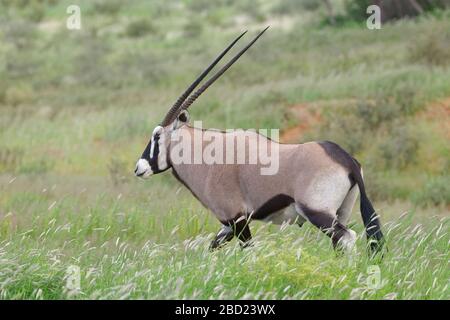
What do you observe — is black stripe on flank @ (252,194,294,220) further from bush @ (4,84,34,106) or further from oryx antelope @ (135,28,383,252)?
bush @ (4,84,34,106)

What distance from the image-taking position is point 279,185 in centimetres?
786

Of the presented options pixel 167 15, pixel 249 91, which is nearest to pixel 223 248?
pixel 249 91

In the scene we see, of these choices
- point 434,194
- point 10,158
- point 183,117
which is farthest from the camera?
point 10,158

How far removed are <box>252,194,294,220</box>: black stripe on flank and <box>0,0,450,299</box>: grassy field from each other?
0.23 m

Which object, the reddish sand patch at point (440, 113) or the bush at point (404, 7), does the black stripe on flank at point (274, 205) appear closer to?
the reddish sand patch at point (440, 113)

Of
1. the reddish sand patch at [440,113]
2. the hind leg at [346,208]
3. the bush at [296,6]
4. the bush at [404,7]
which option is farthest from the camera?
the bush at [296,6]

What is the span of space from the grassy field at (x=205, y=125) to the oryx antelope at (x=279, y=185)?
180mm

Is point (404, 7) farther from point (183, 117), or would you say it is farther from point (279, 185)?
point (279, 185)

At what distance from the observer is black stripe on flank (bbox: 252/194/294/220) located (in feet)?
25.8

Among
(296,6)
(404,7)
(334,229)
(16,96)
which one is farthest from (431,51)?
(296,6)

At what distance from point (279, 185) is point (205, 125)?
382 inches

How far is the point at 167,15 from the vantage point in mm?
39000

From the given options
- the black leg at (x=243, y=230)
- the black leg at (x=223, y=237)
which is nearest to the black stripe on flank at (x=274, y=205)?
the black leg at (x=243, y=230)

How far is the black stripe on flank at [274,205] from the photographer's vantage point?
309 inches
